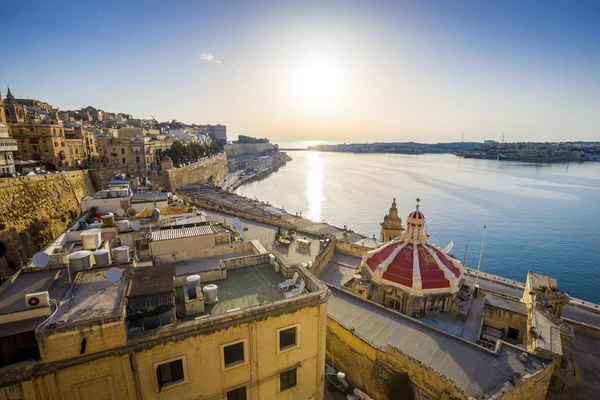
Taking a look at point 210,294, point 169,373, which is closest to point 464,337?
point 210,294

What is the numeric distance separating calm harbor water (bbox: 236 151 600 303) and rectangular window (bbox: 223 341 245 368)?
41811 mm

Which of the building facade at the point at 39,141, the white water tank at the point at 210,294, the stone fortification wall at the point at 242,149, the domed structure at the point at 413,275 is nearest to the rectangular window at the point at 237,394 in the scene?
the white water tank at the point at 210,294

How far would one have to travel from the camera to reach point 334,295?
1714 cm

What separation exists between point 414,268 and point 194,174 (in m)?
70.6

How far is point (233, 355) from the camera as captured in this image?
8852 mm

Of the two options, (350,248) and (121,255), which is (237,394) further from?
(350,248)

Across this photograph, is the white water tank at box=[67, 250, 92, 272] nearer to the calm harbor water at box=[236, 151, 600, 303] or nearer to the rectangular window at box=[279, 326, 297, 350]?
the rectangular window at box=[279, 326, 297, 350]

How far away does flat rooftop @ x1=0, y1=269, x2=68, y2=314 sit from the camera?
25.8 ft

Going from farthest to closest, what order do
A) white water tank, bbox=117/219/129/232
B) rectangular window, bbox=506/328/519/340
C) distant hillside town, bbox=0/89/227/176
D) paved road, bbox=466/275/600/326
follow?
1. distant hillside town, bbox=0/89/227/176
2. paved road, bbox=466/275/600/326
3. rectangular window, bbox=506/328/519/340
4. white water tank, bbox=117/219/129/232

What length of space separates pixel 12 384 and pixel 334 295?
13631 mm

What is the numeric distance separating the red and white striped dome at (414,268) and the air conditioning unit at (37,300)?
17.5 meters

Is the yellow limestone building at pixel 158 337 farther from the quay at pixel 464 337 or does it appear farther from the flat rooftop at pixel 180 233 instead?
the flat rooftop at pixel 180 233

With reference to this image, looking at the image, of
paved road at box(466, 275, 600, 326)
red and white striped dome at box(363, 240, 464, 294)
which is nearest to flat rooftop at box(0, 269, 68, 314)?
red and white striped dome at box(363, 240, 464, 294)

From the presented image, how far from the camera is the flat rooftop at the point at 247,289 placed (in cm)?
988
